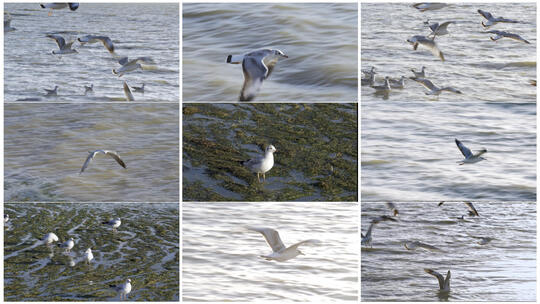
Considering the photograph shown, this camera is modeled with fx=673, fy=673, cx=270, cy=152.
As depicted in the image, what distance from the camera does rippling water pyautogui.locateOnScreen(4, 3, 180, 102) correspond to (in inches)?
237

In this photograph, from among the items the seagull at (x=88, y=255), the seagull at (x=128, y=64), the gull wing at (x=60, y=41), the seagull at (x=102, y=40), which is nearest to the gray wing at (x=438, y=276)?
the seagull at (x=88, y=255)

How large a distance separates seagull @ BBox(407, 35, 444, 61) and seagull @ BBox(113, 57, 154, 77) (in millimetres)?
2356

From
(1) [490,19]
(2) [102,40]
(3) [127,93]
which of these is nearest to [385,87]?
(1) [490,19]

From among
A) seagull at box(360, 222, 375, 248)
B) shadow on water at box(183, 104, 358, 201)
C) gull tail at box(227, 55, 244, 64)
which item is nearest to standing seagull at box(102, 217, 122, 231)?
shadow on water at box(183, 104, 358, 201)

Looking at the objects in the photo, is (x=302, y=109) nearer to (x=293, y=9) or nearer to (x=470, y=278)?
(x=293, y=9)

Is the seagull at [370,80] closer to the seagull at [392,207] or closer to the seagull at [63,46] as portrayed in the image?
the seagull at [392,207]

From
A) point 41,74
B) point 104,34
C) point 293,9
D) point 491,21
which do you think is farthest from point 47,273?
point 491,21

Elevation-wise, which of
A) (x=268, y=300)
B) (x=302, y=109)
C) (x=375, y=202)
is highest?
(x=302, y=109)

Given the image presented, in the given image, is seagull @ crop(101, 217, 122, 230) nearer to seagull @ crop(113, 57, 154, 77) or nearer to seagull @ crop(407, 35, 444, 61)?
seagull @ crop(113, 57, 154, 77)

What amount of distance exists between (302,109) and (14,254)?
2.86 m

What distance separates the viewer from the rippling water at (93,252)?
5.79 meters

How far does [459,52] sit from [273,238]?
7.75 ft

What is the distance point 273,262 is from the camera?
5.85 metres

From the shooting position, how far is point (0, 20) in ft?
20.0
